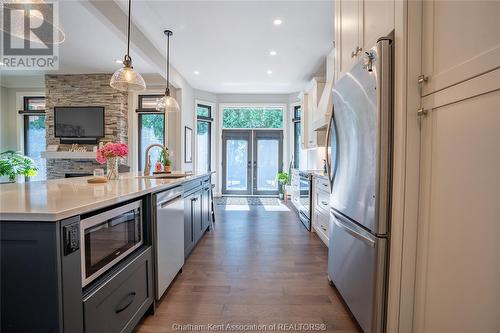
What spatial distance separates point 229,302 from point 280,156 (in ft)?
19.2

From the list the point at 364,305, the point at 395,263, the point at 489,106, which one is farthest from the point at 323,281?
the point at 489,106

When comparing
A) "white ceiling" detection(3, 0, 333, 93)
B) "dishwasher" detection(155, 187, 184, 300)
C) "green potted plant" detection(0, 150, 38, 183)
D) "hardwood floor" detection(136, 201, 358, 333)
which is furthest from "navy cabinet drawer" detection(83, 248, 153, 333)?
"green potted plant" detection(0, 150, 38, 183)

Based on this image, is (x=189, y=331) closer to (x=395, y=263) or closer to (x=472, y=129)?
(x=395, y=263)

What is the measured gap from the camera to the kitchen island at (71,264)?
2.94 ft

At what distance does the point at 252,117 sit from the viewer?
7527 millimetres

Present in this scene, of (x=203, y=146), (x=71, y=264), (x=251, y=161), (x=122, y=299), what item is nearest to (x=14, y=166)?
(x=203, y=146)

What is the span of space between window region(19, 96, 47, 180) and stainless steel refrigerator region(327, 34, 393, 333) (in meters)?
7.30

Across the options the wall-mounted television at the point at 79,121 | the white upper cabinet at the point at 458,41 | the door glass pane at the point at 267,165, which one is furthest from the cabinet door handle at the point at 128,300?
the door glass pane at the point at 267,165

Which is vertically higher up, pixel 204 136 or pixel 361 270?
pixel 204 136

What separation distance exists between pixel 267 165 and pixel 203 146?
1997 millimetres

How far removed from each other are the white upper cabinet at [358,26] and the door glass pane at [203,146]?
215 inches

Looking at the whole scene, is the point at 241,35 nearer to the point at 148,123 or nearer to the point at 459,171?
the point at 148,123

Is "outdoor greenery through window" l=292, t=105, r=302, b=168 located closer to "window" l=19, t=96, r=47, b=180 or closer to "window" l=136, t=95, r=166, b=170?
"window" l=136, t=95, r=166, b=170

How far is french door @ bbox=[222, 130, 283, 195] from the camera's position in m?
7.50
